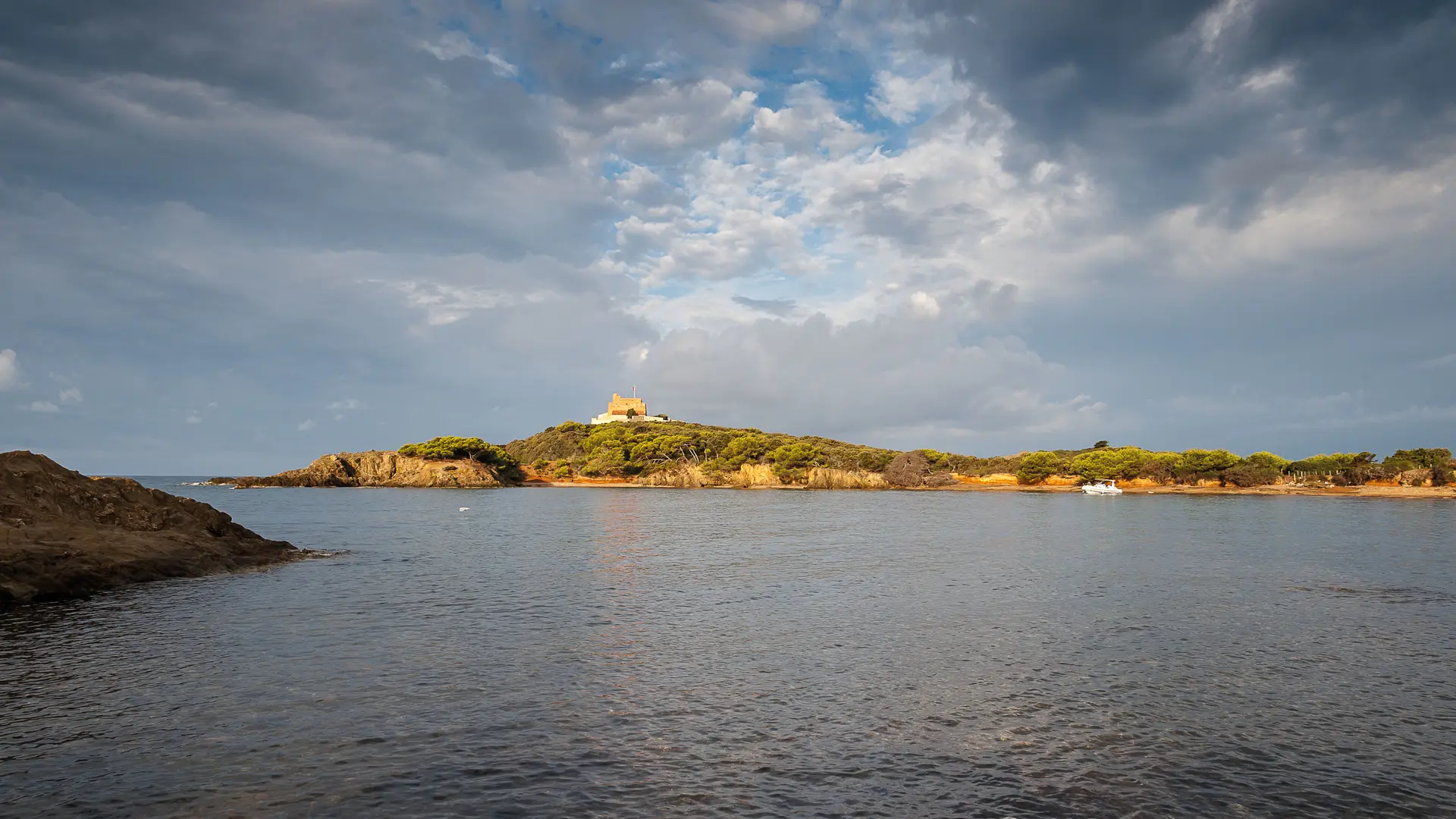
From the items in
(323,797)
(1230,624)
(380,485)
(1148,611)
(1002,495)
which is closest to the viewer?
(323,797)

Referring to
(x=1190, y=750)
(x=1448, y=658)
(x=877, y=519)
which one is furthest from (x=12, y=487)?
(x=877, y=519)

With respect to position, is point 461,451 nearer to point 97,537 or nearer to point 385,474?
point 385,474

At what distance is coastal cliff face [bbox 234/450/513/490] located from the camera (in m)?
162

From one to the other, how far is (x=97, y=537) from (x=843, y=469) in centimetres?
13567

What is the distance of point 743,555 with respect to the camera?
133 ft

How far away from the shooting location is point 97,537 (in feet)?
98.8

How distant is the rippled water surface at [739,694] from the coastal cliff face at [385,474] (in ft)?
439

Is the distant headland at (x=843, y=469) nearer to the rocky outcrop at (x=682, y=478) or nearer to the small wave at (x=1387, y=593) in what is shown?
the rocky outcrop at (x=682, y=478)

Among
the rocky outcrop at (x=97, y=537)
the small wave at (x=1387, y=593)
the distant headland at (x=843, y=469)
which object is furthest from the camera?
the distant headland at (x=843, y=469)

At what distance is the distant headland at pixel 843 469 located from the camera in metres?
138

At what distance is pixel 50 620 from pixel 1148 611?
33023mm

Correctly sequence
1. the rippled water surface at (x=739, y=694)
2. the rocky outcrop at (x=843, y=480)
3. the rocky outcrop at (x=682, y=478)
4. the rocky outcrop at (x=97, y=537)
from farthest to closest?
the rocky outcrop at (x=682, y=478) < the rocky outcrop at (x=843, y=480) < the rocky outcrop at (x=97, y=537) < the rippled water surface at (x=739, y=694)

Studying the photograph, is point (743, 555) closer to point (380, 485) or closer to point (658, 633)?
point (658, 633)

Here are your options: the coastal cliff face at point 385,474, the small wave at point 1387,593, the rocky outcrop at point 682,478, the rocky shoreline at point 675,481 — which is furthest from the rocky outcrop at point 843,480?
the small wave at point 1387,593
